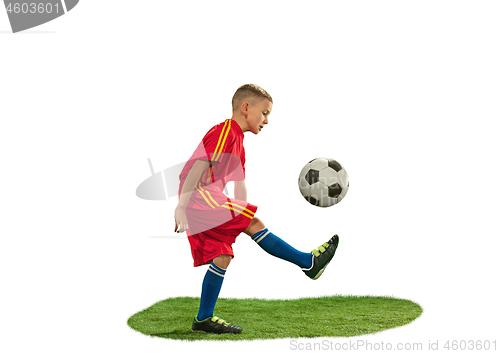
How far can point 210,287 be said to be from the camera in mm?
4566

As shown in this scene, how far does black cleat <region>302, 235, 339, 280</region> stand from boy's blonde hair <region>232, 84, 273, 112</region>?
5.38ft

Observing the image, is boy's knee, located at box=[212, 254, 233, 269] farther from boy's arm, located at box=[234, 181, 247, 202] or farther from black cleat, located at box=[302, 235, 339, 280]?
black cleat, located at box=[302, 235, 339, 280]

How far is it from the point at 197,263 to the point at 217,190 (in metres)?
0.76

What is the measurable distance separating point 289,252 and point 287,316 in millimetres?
910

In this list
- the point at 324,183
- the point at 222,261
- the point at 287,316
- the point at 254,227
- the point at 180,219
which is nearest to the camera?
the point at 180,219

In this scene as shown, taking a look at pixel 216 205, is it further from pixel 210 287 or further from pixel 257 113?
pixel 257 113

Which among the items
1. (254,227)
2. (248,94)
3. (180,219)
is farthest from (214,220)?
(248,94)

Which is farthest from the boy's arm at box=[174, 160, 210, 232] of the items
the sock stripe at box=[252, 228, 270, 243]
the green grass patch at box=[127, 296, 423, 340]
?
the green grass patch at box=[127, 296, 423, 340]

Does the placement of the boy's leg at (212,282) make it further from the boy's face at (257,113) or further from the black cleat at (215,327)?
the boy's face at (257,113)

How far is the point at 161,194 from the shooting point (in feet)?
16.3

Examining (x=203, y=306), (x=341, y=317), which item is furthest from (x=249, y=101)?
(x=341, y=317)

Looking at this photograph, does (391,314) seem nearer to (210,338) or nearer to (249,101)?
(210,338)

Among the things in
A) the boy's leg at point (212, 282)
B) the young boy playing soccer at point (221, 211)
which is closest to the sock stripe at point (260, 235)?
the young boy playing soccer at point (221, 211)

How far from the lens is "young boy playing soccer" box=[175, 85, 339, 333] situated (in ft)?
14.7
